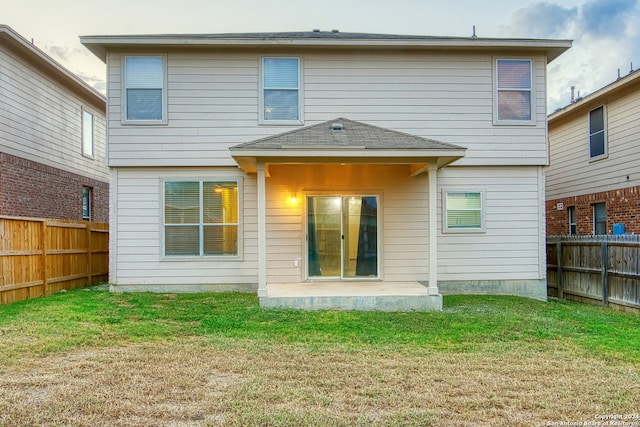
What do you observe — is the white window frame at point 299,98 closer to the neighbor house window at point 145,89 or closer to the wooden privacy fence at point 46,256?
the neighbor house window at point 145,89

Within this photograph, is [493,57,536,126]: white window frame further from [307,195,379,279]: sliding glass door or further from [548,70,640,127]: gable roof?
[307,195,379,279]: sliding glass door

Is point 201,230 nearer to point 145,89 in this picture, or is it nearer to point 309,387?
point 145,89

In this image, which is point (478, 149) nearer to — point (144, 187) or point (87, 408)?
point (144, 187)

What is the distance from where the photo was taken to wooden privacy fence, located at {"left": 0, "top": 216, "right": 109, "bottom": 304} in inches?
315

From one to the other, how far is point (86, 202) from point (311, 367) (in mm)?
11767

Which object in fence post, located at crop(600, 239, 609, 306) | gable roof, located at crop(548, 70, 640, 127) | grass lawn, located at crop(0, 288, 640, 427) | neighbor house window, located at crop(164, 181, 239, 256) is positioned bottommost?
grass lawn, located at crop(0, 288, 640, 427)

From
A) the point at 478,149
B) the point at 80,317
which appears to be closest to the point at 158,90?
the point at 80,317

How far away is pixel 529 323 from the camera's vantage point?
6.37 metres

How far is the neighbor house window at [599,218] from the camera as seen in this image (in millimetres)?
12141

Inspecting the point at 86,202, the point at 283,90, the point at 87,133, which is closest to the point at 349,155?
the point at 283,90

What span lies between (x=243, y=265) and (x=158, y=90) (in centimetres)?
406

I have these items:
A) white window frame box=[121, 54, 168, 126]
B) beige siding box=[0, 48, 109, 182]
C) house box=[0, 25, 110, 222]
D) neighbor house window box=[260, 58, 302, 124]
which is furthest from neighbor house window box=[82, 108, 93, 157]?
neighbor house window box=[260, 58, 302, 124]

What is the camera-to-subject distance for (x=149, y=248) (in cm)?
909

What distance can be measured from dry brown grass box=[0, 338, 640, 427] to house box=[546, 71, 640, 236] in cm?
843
